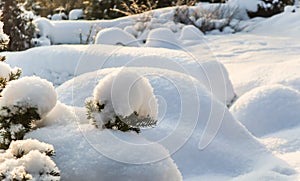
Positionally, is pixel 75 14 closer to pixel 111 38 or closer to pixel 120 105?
pixel 111 38

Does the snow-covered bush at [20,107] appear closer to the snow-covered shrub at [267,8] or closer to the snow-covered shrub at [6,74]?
the snow-covered shrub at [6,74]

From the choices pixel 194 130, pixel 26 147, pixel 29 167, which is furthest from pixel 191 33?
pixel 29 167

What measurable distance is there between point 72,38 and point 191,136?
7.76 meters

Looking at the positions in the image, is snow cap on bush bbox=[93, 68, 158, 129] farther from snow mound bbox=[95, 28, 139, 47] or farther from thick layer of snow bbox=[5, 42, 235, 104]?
snow mound bbox=[95, 28, 139, 47]

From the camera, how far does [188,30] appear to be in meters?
9.92

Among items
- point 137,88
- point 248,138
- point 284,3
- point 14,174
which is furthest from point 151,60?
point 284,3

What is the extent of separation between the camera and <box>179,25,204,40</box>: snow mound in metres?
9.73

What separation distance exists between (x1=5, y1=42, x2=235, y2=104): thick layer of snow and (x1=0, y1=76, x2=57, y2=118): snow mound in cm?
283

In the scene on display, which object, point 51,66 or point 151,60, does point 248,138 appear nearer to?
point 151,60

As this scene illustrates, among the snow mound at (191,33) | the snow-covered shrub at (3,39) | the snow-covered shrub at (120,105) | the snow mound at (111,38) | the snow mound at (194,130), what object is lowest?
the snow mound at (191,33)

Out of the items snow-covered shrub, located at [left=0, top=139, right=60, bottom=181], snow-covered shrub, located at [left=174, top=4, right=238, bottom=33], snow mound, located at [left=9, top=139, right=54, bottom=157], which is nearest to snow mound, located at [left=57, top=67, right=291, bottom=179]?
snow mound, located at [left=9, top=139, right=54, bottom=157]

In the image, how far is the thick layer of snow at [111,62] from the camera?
532 cm

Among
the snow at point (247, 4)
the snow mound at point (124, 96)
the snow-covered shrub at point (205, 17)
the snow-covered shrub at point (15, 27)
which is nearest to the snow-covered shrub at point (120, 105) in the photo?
the snow mound at point (124, 96)

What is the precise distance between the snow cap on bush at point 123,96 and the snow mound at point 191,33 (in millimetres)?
7508
